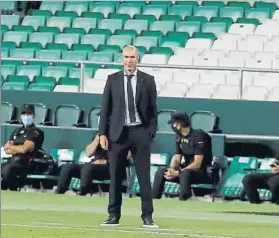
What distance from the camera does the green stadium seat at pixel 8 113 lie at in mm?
20031

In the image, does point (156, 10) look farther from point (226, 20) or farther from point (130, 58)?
point (130, 58)

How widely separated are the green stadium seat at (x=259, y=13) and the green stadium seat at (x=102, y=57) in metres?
3.01

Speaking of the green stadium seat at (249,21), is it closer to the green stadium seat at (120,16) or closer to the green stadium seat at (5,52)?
the green stadium seat at (120,16)

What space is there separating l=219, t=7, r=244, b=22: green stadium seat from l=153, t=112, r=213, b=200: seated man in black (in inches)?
271

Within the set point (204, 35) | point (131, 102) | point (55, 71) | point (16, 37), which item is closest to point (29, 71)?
point (55, 71)

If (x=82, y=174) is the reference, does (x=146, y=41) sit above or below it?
above

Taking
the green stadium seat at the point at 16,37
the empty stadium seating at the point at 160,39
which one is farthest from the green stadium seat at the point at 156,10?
the green stadium seat at the point at 16,37

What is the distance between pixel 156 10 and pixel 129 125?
47.2ft

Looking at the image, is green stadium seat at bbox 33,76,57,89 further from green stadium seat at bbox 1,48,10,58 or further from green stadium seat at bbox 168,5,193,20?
green stadium seat at bbox 168,5,193,20

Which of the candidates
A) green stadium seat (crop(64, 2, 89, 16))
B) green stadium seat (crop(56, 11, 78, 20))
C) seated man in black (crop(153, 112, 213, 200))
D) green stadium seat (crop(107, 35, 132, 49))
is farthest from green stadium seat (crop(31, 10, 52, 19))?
seated man in black (crop(153, 112, 213, 200))

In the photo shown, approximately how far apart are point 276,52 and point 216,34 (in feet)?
7.14

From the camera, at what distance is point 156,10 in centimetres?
2461

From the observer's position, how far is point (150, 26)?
23672 millimetres

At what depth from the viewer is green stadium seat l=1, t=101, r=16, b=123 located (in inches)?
789
